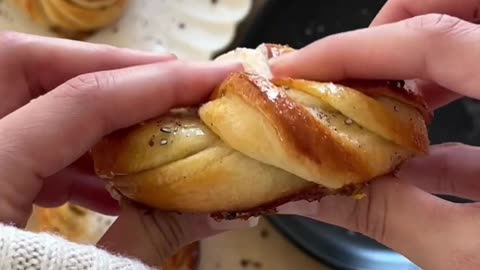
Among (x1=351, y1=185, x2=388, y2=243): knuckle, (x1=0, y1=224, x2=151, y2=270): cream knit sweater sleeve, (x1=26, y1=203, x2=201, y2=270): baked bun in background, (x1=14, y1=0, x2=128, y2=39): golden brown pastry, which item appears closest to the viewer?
(x1=0, y1=224, x2=151, y2=270): cream knit sweater sleeve

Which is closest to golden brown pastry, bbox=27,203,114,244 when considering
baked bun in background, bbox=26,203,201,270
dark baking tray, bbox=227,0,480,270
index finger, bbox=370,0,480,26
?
baked bun in background, bbox=26,203,201,270

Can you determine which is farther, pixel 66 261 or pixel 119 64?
pixel 119 64

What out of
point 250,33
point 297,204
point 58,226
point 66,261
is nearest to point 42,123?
point 66,261

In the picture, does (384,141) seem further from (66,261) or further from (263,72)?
(66,261)

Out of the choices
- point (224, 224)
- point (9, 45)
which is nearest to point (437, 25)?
point (224, 224)

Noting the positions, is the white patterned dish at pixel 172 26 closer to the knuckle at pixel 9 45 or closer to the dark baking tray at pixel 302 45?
the dark baking tray at pixel 302 45

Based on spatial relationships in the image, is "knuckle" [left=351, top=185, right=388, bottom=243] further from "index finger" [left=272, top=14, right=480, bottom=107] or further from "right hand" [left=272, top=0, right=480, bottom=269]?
"index finger" [left=272, top=14, right=480, bottom=107]

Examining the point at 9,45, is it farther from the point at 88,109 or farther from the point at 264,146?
the point at 264,146

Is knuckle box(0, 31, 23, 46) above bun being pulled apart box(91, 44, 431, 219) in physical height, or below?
above
